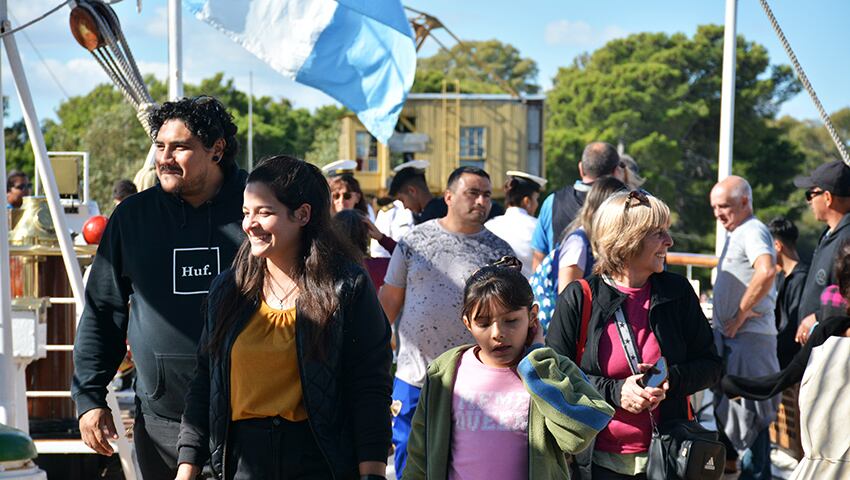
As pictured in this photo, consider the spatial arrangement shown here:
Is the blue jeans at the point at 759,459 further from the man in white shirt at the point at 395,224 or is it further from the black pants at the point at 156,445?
the black pants at the point at 156,445

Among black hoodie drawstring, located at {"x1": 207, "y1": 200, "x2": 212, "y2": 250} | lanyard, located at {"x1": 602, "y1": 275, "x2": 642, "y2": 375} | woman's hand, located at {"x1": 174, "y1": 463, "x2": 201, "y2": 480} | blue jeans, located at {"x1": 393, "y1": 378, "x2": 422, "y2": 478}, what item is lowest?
blue jeans, located at {"x1": 393, "y1": 378, "x2": 422, "y2": 478}

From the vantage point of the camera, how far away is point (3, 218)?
5.38 m

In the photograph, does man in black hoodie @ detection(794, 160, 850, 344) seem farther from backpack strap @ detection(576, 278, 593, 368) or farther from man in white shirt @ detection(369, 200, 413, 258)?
man in white shirt @ detection(369, 200, 413, 258)

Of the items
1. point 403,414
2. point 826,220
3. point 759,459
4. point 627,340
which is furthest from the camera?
point 759,459

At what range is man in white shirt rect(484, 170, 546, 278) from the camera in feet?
24.5

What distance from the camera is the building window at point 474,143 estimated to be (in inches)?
1781

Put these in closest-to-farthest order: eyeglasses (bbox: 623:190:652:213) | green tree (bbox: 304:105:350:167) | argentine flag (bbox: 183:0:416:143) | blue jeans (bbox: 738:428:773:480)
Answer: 1. eyeglasses (bbox: 623:190:652:213)
2. blue jeans (bbox: 738:428:773:480)
3. argentine flag (bbox: 183:0:416:143)
4. green tree (bbox: 304:105:350:167)

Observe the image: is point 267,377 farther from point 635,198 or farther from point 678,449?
point 635,198

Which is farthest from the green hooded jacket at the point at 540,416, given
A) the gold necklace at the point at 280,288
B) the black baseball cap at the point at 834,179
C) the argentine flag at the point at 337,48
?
the argentine flag at the point at 337,48

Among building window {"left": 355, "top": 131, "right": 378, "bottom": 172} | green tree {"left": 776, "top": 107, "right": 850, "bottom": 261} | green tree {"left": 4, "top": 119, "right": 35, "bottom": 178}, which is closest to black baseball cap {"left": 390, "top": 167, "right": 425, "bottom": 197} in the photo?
building window {"left": 355, "top": 131, "right": 378, "bottom": 172}

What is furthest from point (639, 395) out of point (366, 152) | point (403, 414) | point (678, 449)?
point (366, 152)

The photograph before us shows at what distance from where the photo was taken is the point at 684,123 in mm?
54312

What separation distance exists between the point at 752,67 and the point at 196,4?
168ft

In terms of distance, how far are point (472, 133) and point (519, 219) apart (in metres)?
37.7
